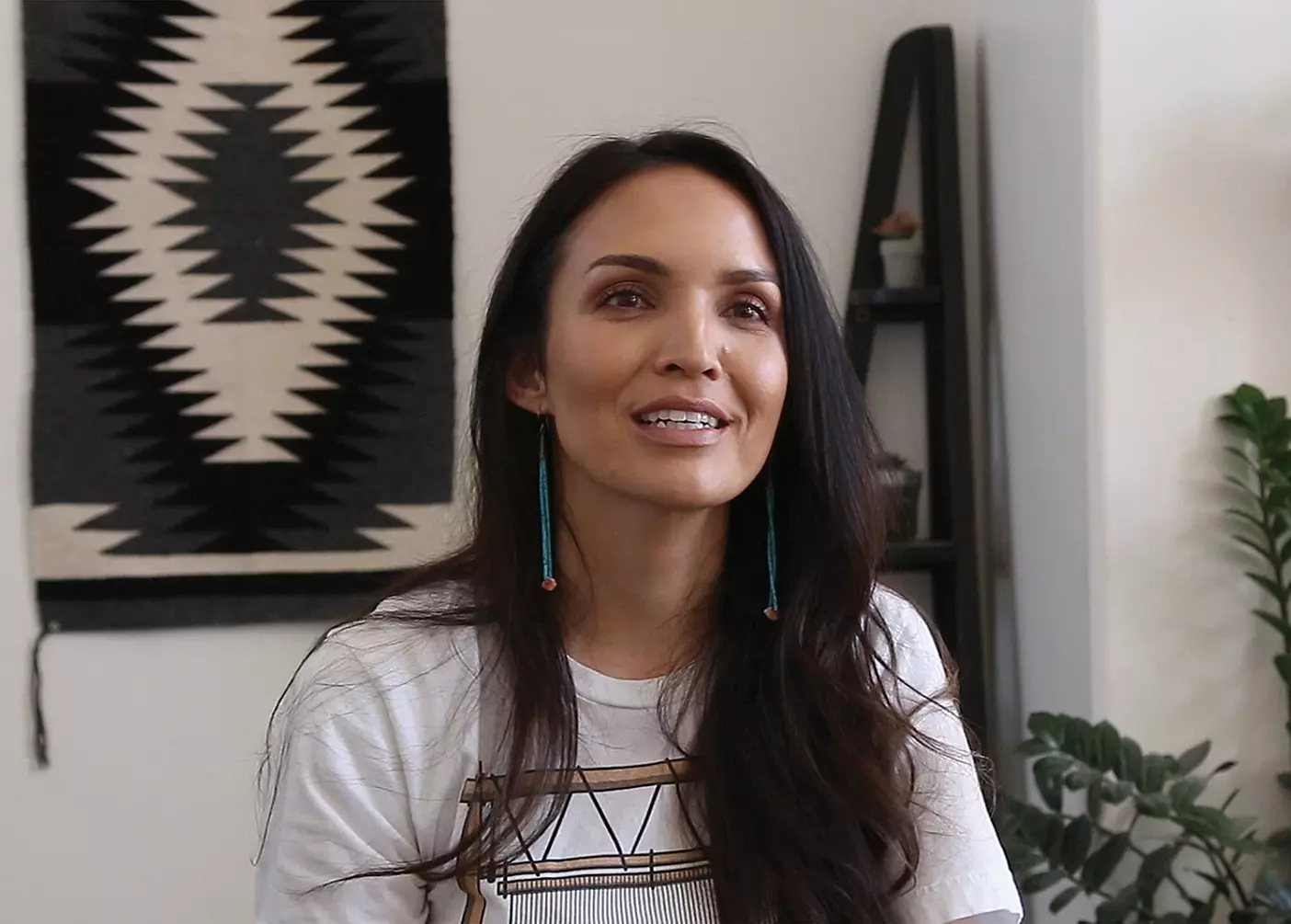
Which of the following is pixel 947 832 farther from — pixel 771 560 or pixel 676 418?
pixel 676 418

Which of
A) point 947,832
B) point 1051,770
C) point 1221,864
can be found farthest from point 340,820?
point 1221,864

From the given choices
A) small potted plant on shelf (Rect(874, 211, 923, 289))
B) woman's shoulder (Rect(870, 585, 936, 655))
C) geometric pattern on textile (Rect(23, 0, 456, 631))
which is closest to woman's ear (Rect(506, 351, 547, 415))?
woman's shoulder (Rect(870, 585, 936, 655))

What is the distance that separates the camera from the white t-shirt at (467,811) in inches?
38.7

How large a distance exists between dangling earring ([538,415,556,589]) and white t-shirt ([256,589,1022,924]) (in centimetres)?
9

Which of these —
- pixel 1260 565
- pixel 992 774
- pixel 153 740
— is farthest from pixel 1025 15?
pixel 153 740

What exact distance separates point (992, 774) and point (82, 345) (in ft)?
4.74

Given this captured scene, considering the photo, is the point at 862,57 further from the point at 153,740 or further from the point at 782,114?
the point at 153,740

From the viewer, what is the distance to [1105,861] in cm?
136

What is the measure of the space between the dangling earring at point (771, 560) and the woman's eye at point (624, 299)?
0.23 metres

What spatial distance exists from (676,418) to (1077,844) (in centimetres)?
76

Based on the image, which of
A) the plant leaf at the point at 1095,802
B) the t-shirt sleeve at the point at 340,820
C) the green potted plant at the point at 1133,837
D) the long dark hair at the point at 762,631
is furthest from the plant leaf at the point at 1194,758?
the t-shirt sleeve at the point at 340,820

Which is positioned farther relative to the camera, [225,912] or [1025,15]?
[225,912]

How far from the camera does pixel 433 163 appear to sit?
5.78ft

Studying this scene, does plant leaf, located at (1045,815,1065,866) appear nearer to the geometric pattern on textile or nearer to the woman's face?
the woman's face
